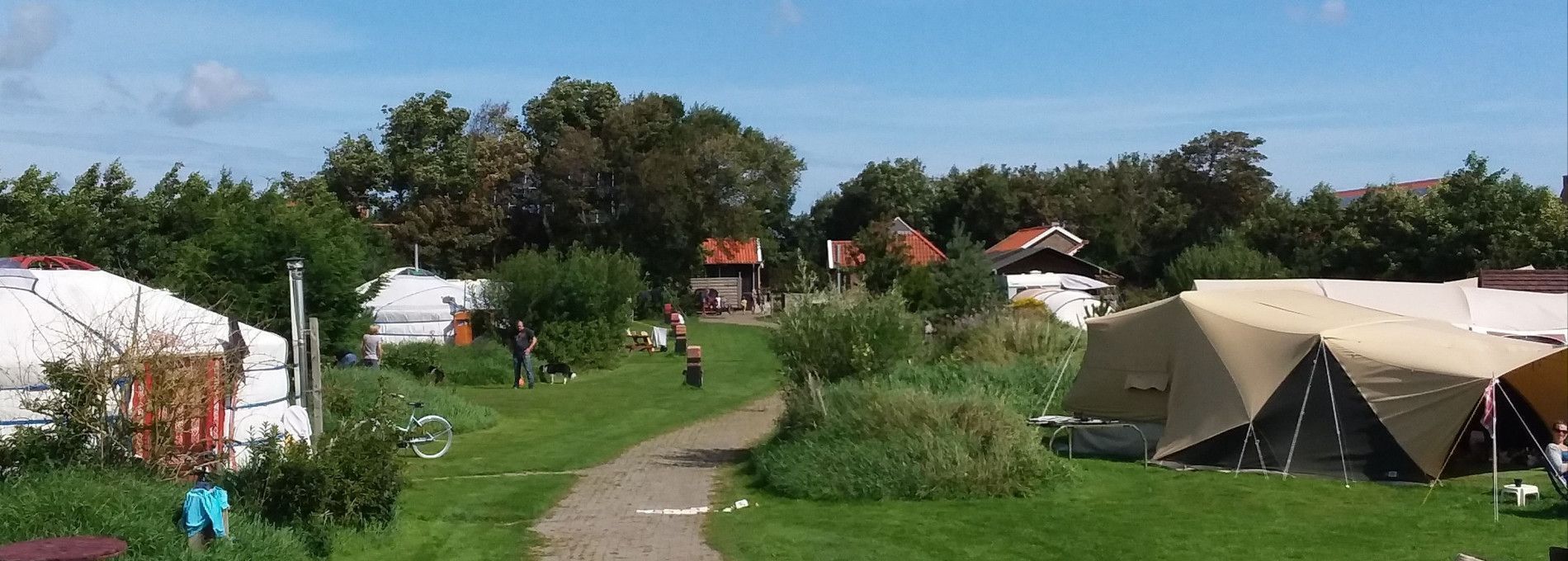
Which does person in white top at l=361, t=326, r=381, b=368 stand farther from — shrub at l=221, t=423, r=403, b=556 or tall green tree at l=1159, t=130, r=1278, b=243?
tall green tree at l=1159, t=130, r=1278, b=243

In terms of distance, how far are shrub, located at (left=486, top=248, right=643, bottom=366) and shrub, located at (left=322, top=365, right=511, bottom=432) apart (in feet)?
27.0

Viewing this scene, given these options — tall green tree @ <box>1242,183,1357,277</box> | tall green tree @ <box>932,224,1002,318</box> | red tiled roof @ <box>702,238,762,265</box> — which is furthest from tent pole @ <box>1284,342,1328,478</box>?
red tiled roof @ <box>702,238,762,265</box>

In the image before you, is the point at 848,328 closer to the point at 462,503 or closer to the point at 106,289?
the point at 462,503

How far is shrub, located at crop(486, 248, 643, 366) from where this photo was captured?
3228cm

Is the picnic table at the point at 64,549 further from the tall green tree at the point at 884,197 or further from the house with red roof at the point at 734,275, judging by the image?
the tall green tree at the point at 884,197

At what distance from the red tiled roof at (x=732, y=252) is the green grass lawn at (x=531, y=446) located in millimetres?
19329

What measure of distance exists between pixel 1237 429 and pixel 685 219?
37744mm

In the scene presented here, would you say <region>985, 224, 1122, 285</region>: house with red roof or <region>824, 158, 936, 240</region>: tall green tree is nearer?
<region>985, 224, 1122, 285</region>: house with red roof

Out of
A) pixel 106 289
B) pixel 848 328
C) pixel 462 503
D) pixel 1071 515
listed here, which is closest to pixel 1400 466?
pixel 1071 515

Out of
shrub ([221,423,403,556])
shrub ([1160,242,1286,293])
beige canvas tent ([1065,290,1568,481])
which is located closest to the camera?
shrub ([221,423,403,556])

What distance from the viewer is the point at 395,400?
16.4 metres

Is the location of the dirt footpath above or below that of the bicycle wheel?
below

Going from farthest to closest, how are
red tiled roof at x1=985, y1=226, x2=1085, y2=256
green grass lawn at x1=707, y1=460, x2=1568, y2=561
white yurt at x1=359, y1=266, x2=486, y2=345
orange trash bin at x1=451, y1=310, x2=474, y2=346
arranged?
1. red tiled roof at x1=985, y1=226, x2=1085, y2=256
2. white yurt at x1=359, y1=266, x2=486, y2=345
3. orange trash bin at x1=451, y1=310, x2=474, y2=346
4. green grass lawn at x1=707, y1=460, x2=1568, y2=561

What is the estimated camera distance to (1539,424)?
53.1 ft
